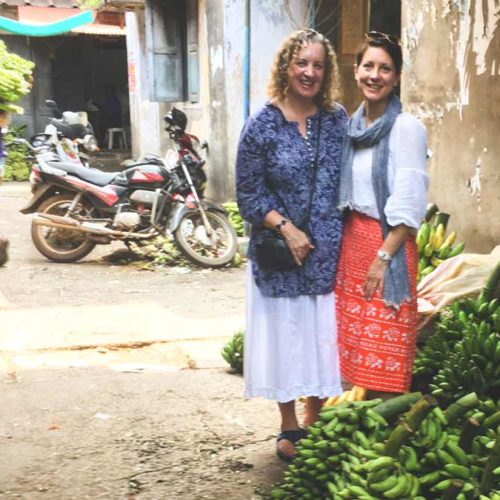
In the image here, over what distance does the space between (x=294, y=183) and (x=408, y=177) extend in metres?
0.47

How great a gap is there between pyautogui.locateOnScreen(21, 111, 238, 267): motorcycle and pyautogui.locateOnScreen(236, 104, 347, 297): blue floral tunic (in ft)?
14.6

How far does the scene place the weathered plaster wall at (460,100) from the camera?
204 inches

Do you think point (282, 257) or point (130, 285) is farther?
point (130, 285)

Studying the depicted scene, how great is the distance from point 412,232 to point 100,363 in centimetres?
253

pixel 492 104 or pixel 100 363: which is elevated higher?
pixel 492 104

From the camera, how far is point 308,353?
325 cm

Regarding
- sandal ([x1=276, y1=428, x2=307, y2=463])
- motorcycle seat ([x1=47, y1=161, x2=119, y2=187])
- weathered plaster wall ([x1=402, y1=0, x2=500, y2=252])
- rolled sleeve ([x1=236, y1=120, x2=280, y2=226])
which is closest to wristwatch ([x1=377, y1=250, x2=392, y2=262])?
rolled sleeve ([x1=236, y1=120, x2=280, y2=226])

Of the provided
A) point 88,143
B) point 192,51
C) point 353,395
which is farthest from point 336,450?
point 192,51

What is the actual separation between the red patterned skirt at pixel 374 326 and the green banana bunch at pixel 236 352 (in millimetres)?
1536

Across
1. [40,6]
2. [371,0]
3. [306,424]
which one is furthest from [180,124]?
[40,6]

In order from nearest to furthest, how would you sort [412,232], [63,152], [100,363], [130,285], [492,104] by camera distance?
[412,232] < [100,363] < [492,104] < [130,285] < [63,152]

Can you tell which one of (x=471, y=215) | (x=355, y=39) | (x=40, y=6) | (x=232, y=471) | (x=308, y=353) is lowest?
(x=232, y=471)

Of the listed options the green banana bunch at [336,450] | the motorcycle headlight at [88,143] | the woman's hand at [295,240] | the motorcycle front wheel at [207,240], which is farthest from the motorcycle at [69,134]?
the green banana bunch at [336,450]

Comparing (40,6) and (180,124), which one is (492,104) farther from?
(40,6)
